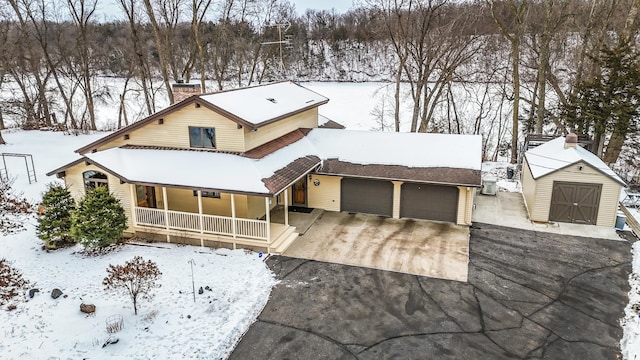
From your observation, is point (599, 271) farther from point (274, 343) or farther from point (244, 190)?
point (244, 190)

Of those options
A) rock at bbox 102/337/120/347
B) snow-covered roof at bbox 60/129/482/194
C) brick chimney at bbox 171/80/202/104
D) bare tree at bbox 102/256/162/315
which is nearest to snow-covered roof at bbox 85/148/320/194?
snow-covered roof at bbox 60/129/482/194

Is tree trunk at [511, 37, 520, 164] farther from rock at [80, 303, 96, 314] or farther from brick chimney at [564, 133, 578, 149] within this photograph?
rock at [80, 303, 96, 314]

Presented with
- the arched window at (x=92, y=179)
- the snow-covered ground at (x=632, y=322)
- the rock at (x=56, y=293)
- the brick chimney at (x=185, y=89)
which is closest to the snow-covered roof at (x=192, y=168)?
the arched window at (x=92, y=179)

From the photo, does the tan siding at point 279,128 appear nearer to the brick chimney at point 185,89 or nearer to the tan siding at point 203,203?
the tan siding at point 203,203

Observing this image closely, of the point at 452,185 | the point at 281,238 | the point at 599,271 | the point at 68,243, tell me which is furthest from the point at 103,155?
the point at 599,271

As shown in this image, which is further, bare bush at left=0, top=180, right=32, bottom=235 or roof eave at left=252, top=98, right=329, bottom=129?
bare bush at left=0, top=180, right=32, bottom=235

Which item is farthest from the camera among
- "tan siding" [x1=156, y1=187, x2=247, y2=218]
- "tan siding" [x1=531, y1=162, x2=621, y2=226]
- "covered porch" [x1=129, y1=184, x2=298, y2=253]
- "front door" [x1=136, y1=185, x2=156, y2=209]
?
"front door" [x1=136, y1=185, x2=156, y2=209]
